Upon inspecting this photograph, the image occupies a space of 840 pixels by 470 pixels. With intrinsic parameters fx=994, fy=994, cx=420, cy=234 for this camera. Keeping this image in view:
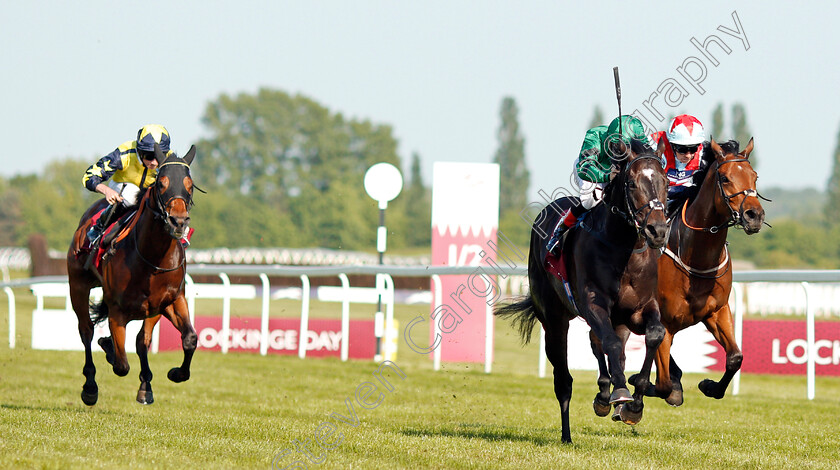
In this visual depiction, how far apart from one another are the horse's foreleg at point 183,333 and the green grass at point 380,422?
1.08 feet

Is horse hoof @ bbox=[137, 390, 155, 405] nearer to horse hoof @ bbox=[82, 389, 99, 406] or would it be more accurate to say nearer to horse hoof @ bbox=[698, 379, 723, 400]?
horse hoof @ bbox=[82, 389, 99, 406]

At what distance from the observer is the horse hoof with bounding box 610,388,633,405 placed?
5297 mm

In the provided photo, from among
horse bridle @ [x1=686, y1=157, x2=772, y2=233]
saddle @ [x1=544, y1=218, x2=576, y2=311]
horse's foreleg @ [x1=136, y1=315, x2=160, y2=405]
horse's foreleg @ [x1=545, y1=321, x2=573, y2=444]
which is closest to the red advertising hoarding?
horse's foreleg @ [x1=136, y1=315, x2=160, y2=405]

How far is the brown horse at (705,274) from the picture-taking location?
20.2 ft

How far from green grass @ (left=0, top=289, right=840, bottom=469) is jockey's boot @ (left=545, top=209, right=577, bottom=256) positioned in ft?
4.01

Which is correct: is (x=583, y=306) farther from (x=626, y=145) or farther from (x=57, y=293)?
(x=57, y=293)

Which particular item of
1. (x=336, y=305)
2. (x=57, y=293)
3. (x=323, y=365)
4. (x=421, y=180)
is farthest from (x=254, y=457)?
(x=421, y=180)

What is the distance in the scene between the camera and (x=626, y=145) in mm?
5582

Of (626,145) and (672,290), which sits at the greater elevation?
(626,145)

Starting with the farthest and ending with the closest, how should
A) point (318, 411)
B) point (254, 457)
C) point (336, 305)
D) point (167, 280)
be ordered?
1. point (336, 305)
2. point (318, 411)
3. point (167, 280)
4. point (254, 457)

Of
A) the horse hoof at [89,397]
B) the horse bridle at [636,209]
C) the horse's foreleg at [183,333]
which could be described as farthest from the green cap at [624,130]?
the horse hoof at [89,397]

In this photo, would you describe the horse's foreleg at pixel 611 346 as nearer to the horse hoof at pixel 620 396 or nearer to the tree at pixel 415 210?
the horse hoof at pixel 620 396

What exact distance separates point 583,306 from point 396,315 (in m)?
18.5

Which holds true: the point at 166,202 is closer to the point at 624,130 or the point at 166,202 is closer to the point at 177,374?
the point at 177,374
